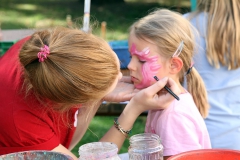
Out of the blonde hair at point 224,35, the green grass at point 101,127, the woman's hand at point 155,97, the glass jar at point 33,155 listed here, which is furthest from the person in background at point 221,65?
the green grass at point 101,127

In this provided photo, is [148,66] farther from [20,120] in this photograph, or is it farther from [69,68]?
[20,120]

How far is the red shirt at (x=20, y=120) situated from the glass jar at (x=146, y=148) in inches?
16.7

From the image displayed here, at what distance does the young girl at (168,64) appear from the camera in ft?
7.38

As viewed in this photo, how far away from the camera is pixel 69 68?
6.28 ft

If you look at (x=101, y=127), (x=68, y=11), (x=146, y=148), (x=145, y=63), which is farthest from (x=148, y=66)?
(x=68, y=11)

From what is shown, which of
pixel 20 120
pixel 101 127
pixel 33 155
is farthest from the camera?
pixel 101 127

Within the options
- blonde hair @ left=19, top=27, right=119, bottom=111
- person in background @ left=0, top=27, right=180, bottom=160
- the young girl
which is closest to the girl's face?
the young girl

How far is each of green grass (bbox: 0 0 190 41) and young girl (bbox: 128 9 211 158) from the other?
728cm

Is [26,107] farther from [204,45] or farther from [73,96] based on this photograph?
[204,45]

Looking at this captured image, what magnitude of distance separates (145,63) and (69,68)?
1.94ft

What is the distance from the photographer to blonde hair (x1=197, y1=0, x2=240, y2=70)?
2.80m

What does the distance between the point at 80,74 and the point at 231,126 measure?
129cm

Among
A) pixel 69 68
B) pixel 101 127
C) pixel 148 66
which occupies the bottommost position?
pixel 101 127

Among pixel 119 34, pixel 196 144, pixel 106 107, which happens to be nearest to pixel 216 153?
pixel 196 144
